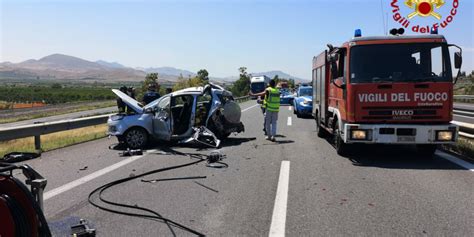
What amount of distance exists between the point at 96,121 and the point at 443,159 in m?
10.8

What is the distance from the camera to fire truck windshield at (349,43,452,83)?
906 centimetres

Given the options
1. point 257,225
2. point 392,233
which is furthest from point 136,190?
point 392,233

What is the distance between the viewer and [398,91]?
29.3 ft

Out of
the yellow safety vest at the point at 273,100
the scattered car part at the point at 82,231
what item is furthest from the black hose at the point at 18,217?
the yellow safety vest at the point at 273,100

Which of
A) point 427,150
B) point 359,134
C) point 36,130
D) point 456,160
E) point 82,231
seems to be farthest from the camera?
point 36,130

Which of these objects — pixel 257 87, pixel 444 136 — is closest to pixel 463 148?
pixel 444 136

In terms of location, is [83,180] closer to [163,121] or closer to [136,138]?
[136,138]

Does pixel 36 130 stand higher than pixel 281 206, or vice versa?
pixel 36 130

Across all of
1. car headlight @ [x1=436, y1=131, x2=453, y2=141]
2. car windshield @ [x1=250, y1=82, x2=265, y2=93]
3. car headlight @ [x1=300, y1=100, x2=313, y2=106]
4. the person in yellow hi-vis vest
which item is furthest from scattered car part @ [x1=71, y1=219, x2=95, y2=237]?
car windshield @ [x1=250, y1=82, x2=265, y2=93]

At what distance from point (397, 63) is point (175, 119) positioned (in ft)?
19.5

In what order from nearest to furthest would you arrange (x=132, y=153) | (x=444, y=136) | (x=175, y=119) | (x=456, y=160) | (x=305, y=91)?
(x=444, y=136), (x=456, y=160), (x=132, y=153), (x=175, y=119), (x=305, y=91)

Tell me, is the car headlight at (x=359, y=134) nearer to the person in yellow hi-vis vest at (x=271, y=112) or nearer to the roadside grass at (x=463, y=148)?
the roadside grass at (x=463, y=148)

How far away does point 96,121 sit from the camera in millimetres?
15266

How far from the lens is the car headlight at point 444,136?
8.84m
